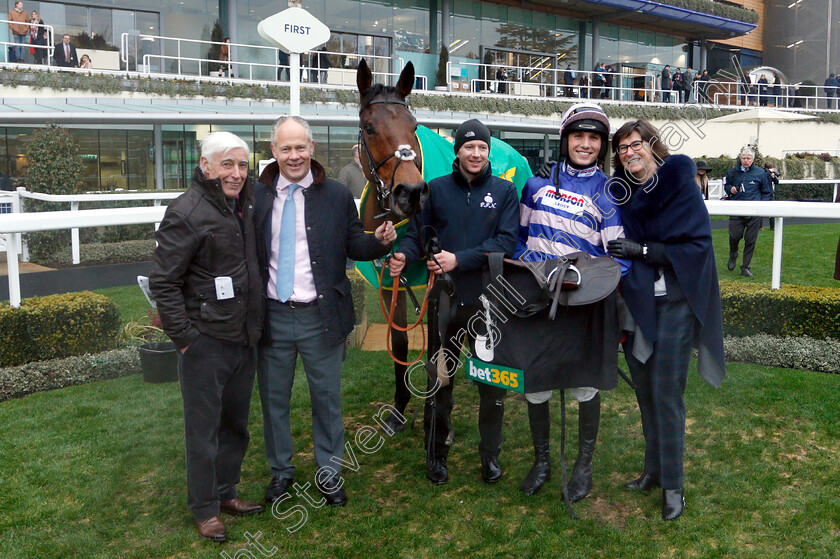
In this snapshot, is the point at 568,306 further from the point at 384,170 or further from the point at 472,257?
the point at 384,170

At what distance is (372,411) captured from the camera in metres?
4.77

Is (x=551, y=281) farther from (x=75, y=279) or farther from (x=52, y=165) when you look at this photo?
(x=52, y=165)

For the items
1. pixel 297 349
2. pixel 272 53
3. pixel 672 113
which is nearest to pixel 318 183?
pixel 297 349

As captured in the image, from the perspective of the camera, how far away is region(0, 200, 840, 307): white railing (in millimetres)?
4219

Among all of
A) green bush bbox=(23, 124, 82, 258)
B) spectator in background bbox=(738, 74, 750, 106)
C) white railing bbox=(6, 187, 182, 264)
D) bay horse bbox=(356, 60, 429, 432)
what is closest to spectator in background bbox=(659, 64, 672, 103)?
spectator in background bbox=(738, 74, 750, 106)

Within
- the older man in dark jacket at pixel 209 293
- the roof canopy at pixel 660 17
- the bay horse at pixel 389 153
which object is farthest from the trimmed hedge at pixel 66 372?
the roof canopy at pixel 660 17

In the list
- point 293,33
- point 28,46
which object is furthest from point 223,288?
point 28,46

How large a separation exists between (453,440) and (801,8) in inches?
1584

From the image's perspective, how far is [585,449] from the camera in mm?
3459

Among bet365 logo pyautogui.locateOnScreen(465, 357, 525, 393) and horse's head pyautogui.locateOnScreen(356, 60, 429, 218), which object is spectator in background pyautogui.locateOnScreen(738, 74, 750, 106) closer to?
horse's head pyautogui.locateOnScreen(356, 60, 429, 218)

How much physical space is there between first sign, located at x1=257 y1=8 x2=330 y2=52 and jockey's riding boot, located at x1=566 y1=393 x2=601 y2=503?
3641mm

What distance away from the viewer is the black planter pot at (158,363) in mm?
4953

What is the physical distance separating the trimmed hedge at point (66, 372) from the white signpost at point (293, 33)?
2277 millimetres

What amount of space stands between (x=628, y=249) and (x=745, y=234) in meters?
6.34
